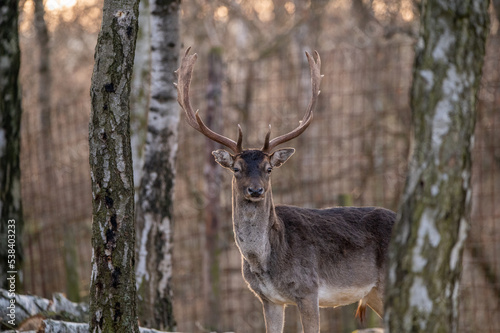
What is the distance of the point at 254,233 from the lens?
5777 millimetres

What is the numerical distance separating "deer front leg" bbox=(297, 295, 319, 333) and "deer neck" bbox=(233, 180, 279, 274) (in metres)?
0.43

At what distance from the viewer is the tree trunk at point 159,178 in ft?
21.2

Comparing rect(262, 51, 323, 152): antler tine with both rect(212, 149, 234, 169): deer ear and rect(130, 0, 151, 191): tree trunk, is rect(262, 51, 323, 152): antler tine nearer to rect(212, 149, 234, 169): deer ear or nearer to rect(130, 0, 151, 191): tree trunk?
rect(212, 149, 234, 169): deer ear

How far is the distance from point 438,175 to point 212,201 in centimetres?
530

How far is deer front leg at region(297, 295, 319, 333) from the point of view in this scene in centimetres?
566

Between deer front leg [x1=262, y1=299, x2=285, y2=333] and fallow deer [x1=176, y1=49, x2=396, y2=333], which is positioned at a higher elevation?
fallow deer [x1=176, y1=49, x2=396, y2=333]

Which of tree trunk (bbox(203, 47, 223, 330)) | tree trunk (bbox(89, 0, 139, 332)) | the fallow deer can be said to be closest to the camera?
tree trunk (bbox(89, 0, 139, 332))

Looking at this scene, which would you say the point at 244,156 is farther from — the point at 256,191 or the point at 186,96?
the point at 186,96

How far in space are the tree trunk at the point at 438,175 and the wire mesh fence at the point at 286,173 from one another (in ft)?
17.1

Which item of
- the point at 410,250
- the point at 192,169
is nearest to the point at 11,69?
the point at 192,169

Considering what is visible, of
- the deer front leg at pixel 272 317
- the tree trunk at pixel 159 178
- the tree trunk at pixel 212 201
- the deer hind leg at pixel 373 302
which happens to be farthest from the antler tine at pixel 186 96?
the tree trunk at pixel 212 201

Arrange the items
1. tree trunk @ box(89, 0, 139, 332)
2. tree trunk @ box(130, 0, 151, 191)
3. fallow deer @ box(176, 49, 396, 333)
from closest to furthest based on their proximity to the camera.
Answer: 1. tree trunk @ box(89, 0, 139, 332)
2. fallow deer @ box(176, 49, 396, 333)
3. tree trunk @ box(130, 0, 151, 191)

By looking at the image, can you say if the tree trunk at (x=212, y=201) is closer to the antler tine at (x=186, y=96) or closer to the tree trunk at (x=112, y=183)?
the antler tine at (x=186, y=96)

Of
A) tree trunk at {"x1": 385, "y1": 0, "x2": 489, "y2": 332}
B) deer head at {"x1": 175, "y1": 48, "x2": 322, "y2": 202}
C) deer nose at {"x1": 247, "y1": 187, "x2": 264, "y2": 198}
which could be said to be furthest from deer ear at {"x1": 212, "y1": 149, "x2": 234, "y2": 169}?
tree trunk at {"x1": 385, "y1": 0, "x2": 489, "y2": 332}
